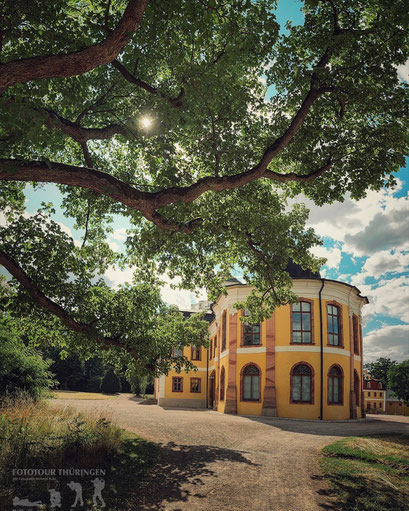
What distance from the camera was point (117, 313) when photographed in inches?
435

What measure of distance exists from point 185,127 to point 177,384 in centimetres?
3419

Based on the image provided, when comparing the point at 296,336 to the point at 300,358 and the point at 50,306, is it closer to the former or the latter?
the point at 300,358

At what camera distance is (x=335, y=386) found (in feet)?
82.8

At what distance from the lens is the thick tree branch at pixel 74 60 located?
493 cm

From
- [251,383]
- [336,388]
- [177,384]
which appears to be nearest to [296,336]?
[336,388]

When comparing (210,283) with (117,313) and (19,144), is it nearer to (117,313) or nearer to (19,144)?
(117,313)

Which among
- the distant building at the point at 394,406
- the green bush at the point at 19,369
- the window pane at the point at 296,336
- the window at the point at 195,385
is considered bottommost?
the distant building at the point at 394,406

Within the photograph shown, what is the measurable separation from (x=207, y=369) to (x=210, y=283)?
92.3 ft

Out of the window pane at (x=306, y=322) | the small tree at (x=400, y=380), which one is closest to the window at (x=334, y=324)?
the window pane at (x=306, y=322)

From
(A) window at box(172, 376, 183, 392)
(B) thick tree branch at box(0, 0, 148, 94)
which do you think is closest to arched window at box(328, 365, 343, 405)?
(A) window at box(172, 376, 183, 392)

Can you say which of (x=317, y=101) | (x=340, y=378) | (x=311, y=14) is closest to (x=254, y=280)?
(x=317, y=101)

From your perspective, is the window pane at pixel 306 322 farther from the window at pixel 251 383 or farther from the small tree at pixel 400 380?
the small tree at pixel 400 380

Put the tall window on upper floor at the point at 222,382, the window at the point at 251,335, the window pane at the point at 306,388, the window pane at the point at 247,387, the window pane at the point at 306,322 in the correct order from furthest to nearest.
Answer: the tall window on upper floor at the point at 222,382 → the window at the point at 251,335 → the window pane at the point at 247,387 → the window pane at the point at 306,322 → the window pane at the point at 306,388

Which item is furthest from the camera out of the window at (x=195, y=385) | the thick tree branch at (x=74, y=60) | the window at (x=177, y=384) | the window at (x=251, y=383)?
the window at (x=195, y=385)
